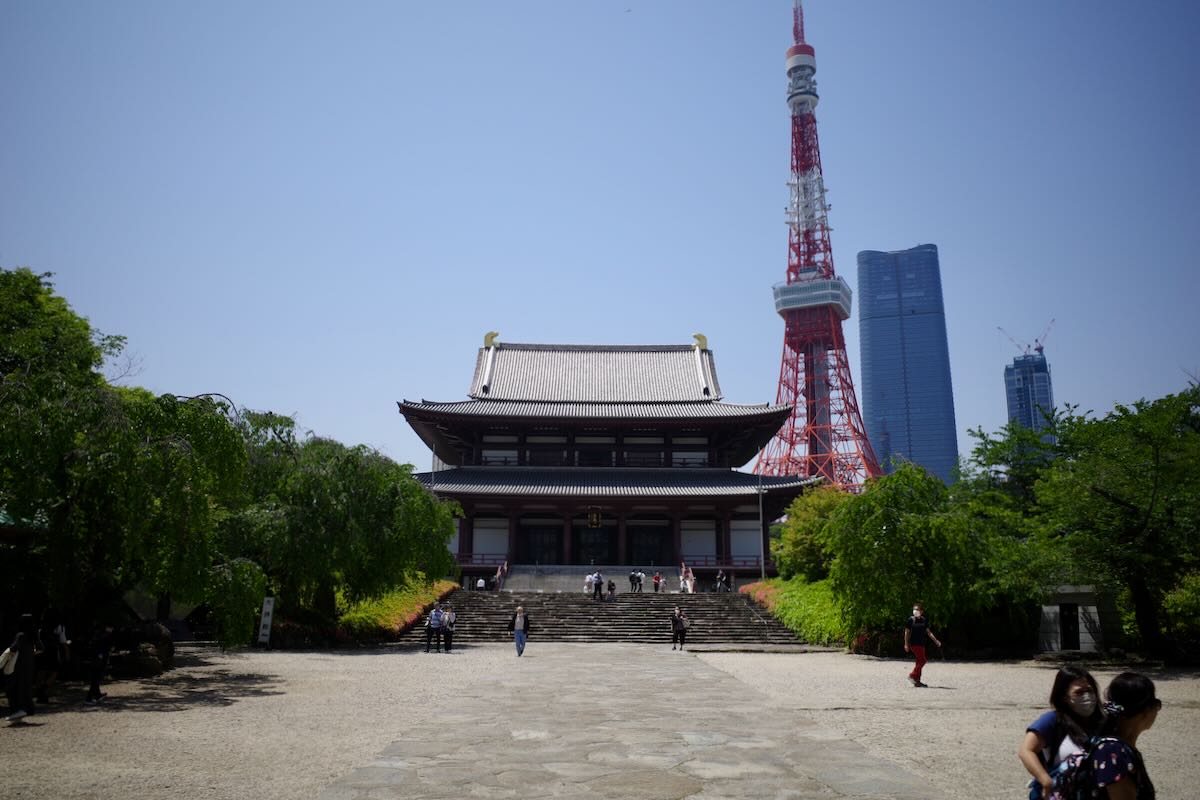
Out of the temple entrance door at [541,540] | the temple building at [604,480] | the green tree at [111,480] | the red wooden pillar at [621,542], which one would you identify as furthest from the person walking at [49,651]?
the temple entrance door at [541,540]

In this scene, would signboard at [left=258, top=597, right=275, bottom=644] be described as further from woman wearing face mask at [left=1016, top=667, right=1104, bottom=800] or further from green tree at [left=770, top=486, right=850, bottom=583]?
woman wearing face mask at [left=1016, top=667, right=1104, bottom=800]

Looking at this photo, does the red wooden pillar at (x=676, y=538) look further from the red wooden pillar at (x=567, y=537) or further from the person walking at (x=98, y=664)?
the person walking at (x=98, y=664)

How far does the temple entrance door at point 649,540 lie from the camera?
39344 mm

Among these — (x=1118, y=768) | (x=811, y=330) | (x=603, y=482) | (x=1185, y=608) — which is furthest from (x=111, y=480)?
(x=811, y=330)

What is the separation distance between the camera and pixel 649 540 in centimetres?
3969

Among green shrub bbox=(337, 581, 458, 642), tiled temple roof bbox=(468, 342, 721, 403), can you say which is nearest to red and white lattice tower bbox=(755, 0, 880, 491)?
tiled temple roof bbox=(468, 342, 721, 403)

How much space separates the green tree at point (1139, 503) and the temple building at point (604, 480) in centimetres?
1912

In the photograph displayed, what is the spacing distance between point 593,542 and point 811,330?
47.8m

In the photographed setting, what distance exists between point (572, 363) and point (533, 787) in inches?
1698

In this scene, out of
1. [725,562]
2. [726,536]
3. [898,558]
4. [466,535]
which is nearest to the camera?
[898,558]

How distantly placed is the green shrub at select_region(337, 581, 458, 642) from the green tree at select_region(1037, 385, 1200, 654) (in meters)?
17.9

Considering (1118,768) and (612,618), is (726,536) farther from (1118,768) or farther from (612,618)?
(1118,768)

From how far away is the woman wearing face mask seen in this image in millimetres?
3613

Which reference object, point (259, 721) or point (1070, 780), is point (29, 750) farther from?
point (1070, 780)
